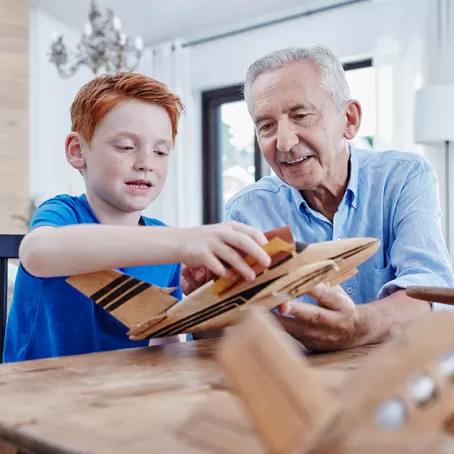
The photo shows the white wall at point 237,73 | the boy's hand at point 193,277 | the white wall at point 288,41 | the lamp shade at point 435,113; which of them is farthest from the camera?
the white wall at point 288,41

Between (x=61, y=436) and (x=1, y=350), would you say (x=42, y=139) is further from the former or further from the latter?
(x=61, y=436)

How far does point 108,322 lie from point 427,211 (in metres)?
0.72

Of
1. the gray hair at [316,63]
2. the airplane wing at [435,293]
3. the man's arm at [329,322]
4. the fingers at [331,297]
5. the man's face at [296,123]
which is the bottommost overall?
the man's arm at [329,322]

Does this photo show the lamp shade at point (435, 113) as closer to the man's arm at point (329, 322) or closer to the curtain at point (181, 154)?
the curtain at point (181, 154)

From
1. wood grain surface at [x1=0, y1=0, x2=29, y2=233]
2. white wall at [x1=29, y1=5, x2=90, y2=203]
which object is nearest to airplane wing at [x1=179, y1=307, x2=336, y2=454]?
wood grain surface at [x1=0, y1=0, x2=29, y2=233]

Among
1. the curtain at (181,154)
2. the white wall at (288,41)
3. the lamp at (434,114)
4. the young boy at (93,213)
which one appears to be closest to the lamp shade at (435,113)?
the lamp at (434,114)

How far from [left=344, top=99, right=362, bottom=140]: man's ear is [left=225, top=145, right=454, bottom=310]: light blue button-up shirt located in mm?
43

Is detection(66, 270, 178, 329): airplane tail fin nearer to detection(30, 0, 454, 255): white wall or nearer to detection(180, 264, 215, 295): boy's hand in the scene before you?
detection(180, 264, 215, 295): boy's hand

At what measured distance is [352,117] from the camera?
175 cm

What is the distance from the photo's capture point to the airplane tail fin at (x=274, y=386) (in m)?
0.35

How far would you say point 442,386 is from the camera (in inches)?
14.2

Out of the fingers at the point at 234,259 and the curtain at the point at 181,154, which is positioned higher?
the curtain at the point at 181,154

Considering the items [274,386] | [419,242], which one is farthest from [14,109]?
[274,386]

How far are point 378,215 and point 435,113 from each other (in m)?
2.85
